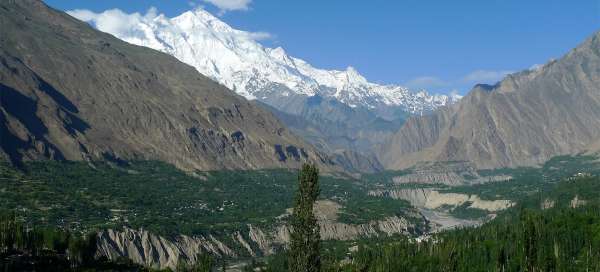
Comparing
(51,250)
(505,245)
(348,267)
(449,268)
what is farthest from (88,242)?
(505,245)

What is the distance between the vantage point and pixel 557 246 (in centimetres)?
18050

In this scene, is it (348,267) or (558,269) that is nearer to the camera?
(558,269)

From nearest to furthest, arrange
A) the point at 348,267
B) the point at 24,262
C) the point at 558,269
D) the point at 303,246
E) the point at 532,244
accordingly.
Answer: the point at 303,246 → the point at 532,244 → the point at 24,262 → the point at 558,269 → the point at 348,267

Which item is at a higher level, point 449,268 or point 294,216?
point 294,216

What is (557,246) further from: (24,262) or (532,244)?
(24,262)

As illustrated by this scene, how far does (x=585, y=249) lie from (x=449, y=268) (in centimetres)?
4313

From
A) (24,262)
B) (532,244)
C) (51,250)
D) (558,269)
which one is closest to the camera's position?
(532,244)

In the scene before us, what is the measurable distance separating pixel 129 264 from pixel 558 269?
95.3 m

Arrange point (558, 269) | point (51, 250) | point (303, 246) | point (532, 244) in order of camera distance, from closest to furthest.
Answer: point (303, 246)
point (532, 244)
point (558, 269)
point (51, 250)

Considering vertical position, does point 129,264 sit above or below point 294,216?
below

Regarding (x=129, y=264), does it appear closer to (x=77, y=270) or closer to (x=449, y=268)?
(x=77, y=270)

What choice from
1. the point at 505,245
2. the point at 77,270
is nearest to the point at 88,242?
the point at 77,270

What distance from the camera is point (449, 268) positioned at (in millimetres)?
161375

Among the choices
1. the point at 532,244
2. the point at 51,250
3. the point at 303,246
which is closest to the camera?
the point at 303,246
